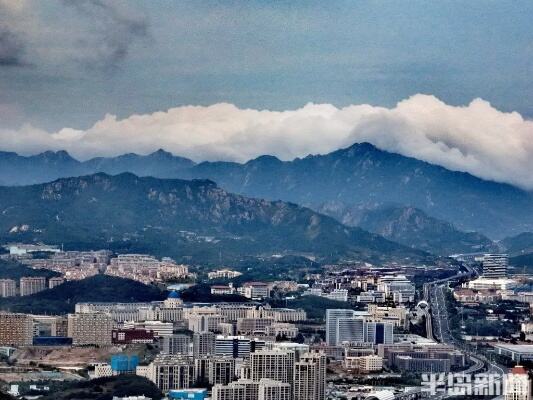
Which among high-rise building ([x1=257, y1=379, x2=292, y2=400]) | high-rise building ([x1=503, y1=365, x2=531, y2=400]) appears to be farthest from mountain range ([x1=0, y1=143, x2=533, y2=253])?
high-rise building ([x1=257, y1=379, x2=292, y2=400])

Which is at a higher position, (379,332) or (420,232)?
(420,232)

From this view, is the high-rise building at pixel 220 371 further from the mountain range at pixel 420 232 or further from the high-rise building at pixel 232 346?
the mountain range at pixel 420 232

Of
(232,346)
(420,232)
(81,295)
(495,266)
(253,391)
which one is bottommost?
(253,391)

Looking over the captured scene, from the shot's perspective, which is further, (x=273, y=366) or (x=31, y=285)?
(x=31, y=285)

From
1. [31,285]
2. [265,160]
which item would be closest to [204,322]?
[31,285]

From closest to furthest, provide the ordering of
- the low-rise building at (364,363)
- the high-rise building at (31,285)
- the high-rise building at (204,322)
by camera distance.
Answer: the low-rise building at (364,363) → the high-rise building at (204,322) → the high-rise building at (31,285)

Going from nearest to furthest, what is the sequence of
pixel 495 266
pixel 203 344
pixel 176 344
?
pixel 203 344, pixel 176 344, pixel 495 266

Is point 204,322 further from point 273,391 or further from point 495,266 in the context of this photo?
point 495,266

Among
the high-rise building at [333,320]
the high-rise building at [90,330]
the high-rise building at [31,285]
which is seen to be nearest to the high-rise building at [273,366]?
the high-rise building at [90,330]
